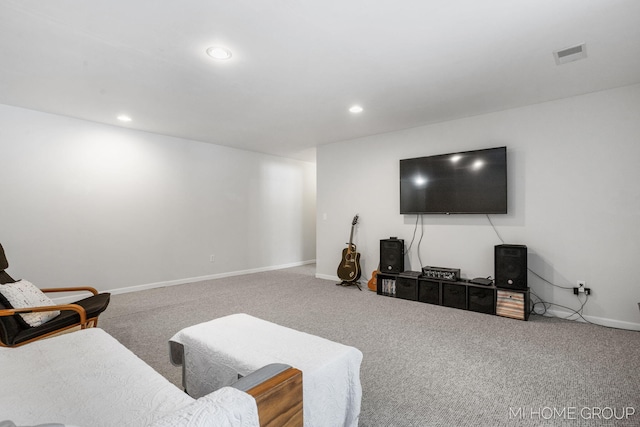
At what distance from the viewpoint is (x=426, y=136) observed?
452 cm

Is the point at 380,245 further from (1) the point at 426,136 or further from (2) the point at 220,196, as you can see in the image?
(2) the point at 220,196

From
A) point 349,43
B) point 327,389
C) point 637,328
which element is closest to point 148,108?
point 349,43

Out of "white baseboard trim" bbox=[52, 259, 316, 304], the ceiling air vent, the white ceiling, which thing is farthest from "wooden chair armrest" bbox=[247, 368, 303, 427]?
"white baseboard trim" bbox=[52, 259, 316, 304]

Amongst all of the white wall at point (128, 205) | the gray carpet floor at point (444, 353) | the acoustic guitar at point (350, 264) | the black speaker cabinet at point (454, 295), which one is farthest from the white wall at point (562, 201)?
the white wall at point (128, 205)

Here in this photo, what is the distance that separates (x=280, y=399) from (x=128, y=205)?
187 inches

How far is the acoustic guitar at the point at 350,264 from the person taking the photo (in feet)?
16.3

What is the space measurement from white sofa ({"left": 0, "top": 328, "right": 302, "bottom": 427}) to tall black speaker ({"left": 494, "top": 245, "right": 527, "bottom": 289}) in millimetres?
3343

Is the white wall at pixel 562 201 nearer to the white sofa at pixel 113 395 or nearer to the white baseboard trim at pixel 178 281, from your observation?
the white baseboard trim at pixel 178 281

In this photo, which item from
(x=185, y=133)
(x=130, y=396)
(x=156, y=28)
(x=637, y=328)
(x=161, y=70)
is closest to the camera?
(x=130, y=396)

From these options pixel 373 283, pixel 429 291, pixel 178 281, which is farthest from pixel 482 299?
pixel 178 281

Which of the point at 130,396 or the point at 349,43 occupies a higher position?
the point at 349,43

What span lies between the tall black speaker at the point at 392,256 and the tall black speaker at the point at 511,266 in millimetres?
1242

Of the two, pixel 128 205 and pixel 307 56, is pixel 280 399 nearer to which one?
pixel 307 56

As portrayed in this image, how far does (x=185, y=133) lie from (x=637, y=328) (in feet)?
20.2
